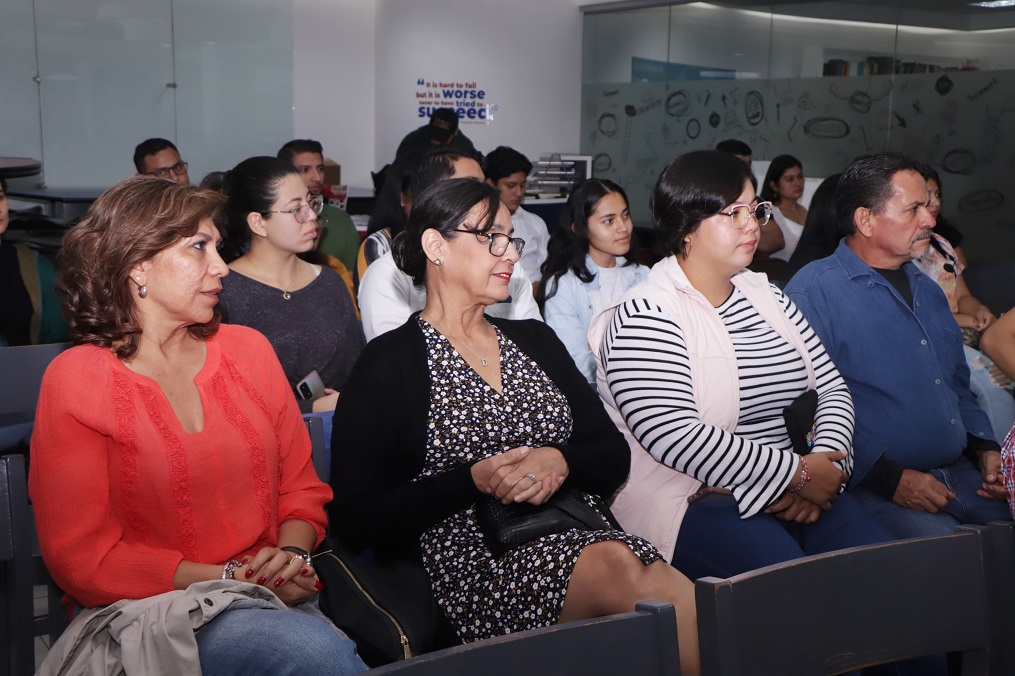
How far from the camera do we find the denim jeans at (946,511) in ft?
7.68

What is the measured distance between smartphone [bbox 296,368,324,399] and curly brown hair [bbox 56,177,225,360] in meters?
0.88

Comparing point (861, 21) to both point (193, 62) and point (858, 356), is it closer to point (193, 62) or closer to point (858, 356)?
point (193, 62)

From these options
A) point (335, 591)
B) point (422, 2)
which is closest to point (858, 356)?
point (335, 591)

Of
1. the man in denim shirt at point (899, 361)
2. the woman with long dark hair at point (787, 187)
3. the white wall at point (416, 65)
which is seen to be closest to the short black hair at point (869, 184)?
the man in denim shirt at point (899, 361)

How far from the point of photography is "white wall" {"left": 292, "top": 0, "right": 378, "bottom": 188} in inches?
355

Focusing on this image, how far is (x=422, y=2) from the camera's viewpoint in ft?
30.2

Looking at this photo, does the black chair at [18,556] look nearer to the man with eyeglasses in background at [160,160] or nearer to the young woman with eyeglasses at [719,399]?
the young woman with eyeglasses at [719,399]

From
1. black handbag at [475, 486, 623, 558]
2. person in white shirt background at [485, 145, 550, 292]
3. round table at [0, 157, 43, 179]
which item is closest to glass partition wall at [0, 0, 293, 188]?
round table at [0, 157, 43, 179]

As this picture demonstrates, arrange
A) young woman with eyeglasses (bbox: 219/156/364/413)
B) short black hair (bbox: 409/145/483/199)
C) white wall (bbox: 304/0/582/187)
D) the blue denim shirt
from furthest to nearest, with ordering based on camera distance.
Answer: white wall (bbox: 304/0/582/187), short black hair (bbox: 409/145/483/199), young woman with eyeglasses (bbox: 219/156/364/413), the blue denim shirt

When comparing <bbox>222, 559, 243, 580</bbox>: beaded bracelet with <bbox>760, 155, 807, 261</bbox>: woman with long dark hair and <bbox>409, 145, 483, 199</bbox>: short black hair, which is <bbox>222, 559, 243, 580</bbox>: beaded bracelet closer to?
<bbox>409, 145, 483, 199</bbox>: short black hair

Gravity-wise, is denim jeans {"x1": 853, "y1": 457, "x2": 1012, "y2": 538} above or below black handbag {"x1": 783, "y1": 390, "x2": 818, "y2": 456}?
below

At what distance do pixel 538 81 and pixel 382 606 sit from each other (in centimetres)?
856

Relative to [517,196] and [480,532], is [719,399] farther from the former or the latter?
[517,196]

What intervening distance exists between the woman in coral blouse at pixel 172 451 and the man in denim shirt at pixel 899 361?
4.61 ft
